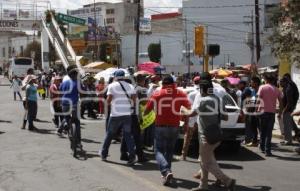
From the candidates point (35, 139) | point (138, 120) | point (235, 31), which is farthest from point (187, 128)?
point (235, 31)

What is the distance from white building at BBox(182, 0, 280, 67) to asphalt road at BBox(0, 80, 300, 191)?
64.9 metres

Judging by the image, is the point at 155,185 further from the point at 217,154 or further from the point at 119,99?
the point at 217,154

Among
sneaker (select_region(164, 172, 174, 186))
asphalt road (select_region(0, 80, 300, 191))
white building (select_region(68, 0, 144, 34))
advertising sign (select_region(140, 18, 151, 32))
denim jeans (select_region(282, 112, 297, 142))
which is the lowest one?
asphalt road (select_region(0, 80, 300, 191))

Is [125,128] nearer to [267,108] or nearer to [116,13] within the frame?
[267,108]

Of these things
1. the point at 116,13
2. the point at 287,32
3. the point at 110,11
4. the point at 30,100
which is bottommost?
the point at 30,100

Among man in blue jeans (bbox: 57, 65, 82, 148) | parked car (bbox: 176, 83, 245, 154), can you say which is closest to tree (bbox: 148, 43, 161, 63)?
man in blue jeans (bbox: 57, 65, 82, 148)

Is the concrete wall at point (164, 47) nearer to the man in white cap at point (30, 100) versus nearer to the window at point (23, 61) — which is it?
the window at point (23, 61)

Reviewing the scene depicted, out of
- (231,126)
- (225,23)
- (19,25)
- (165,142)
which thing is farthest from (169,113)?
(225,23)

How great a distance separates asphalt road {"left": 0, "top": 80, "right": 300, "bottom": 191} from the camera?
30.5 feet

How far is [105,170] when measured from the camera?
10633 millimetres

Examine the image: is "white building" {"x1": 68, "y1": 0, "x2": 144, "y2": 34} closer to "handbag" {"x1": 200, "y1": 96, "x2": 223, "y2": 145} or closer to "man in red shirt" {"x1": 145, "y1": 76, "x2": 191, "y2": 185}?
"man in red shirt" {"x1": 145, "y1": 76, "x2": 191, "y2": 185}

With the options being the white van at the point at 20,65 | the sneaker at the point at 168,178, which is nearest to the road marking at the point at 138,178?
the sneaker at the point at 168,178

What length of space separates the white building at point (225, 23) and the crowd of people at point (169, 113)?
63.0 metres

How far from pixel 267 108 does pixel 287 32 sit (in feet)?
8.42
